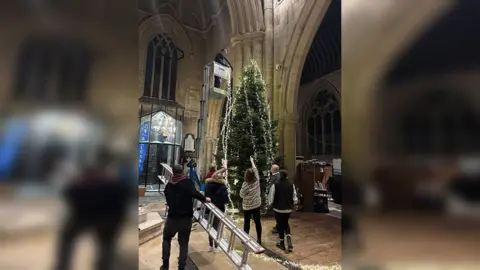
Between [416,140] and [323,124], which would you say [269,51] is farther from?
[416,140]

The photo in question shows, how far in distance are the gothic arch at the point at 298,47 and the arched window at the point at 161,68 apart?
26.0ft

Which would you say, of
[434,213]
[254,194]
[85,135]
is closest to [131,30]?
[85,135]

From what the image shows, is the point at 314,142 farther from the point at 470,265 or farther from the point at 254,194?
the point at 470,265

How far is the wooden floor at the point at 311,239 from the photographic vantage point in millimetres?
3828

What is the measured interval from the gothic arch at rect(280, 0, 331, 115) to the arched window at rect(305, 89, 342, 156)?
21.3 ft

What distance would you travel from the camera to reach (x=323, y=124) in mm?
15492

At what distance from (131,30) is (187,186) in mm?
2507

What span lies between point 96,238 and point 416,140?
2.41 ft

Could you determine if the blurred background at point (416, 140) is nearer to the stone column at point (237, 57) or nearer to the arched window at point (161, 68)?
the stone column at point (237, 57)

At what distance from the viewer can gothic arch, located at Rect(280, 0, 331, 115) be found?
7977 mm

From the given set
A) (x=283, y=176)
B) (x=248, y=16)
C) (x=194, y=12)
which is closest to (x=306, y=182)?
(x=283, y=176)

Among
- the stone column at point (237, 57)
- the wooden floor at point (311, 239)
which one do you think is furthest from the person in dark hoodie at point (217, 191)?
the stone column at point (237, 57)

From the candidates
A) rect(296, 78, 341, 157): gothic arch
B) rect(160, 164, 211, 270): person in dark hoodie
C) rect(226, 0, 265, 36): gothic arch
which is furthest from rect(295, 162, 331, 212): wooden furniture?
rect(296, 78, 341, 157): gothic arch

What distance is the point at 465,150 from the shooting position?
2.07ft
